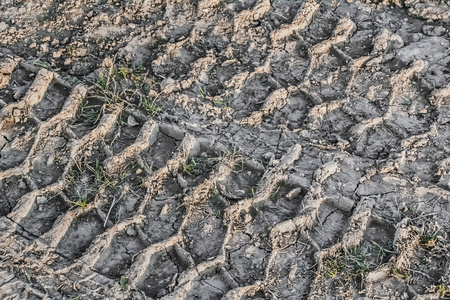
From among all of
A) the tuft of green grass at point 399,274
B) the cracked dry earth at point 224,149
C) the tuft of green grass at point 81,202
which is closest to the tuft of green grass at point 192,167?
the cracked dry earth at point 224,149

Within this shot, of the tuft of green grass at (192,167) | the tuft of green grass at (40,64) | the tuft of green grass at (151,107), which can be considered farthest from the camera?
the tuft of green grass at (40,64)

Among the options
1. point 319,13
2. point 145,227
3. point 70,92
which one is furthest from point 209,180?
point 319,13

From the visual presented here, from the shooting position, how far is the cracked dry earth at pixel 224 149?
2641mm

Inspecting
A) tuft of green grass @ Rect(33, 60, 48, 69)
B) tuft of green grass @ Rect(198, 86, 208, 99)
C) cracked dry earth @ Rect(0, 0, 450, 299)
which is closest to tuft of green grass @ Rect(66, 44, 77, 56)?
cracked dry earth @ Rect(0, 0, 450, 299)

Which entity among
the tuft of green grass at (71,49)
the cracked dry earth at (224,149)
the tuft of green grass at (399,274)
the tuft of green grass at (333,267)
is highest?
the tuft of green grass at (71,49)

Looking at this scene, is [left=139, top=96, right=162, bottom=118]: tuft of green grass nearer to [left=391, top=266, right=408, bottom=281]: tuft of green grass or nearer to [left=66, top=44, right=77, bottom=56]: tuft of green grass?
[left=66, top=44, right=77, bottom=56]: tuft of green grass

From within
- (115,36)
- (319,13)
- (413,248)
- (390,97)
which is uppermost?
(115,36)

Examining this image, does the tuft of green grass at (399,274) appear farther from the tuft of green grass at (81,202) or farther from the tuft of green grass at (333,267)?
the tuft of green grass at (81,202)

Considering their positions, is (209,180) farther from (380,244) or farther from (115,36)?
(115,36)

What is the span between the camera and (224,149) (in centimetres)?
305

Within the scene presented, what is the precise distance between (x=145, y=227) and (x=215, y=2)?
5.50 ft

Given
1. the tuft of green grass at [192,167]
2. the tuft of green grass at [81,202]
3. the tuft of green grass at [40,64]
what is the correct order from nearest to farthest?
1. the tuft of green grass at [81,202]
2. the tuft of green grass at [192,167]
3. the tuft of green grass at [40,64]

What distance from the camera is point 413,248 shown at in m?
2.68

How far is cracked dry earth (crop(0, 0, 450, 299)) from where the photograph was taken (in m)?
2.64
